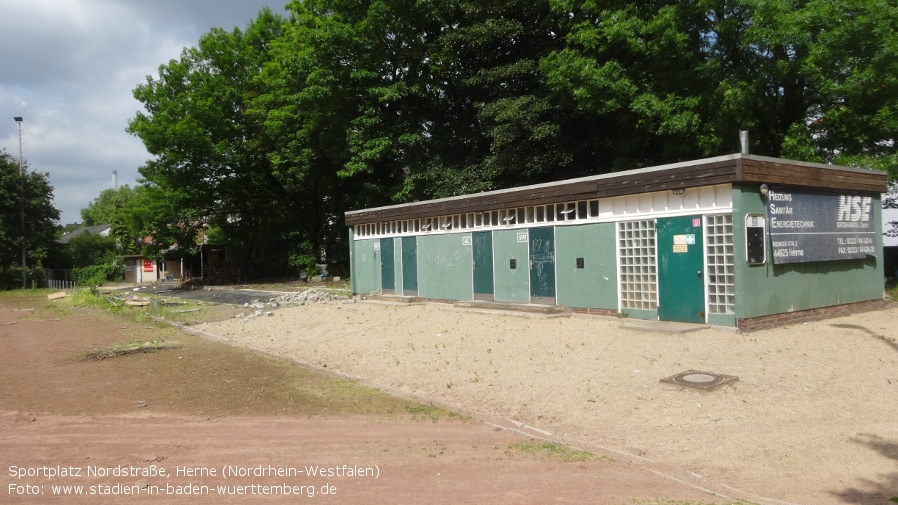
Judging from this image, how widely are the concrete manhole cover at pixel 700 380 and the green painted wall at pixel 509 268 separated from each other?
303 inches

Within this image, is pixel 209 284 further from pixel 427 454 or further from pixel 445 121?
pixel 427 454

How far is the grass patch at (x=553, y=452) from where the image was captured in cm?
651

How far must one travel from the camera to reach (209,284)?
41438 mm

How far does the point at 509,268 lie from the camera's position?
56.9 ft

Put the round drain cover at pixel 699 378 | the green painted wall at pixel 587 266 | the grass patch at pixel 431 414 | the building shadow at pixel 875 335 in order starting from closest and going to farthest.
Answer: the grass patch at pixel 431 414 < the round drain cover at pixel 699 378 < the building shadow at pixel 875 335 < the green painted wall at pixel 587 266

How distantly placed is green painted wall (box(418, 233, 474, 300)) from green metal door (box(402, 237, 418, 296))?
0.26 meters

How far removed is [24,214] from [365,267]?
36277 millimetres

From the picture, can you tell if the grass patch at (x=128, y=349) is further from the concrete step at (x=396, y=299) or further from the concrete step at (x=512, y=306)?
the concrete step at (x=512, y=306)

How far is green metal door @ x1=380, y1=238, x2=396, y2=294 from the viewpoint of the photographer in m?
22.5

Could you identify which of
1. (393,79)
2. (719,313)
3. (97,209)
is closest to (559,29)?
(393,79)

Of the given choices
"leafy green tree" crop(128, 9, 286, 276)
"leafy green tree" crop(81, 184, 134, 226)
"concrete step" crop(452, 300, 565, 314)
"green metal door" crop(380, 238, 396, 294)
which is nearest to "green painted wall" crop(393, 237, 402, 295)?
"green metal door" crop(380, 238, 396, 294)

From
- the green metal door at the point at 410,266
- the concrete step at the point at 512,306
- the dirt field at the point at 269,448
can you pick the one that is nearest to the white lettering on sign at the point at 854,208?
the concrete step at the point at 512,306

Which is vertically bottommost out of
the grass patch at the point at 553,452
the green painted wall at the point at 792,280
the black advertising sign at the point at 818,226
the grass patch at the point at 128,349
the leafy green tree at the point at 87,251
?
the grass patch at the point at 553,452

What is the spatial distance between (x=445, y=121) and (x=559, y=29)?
8.69 metres
